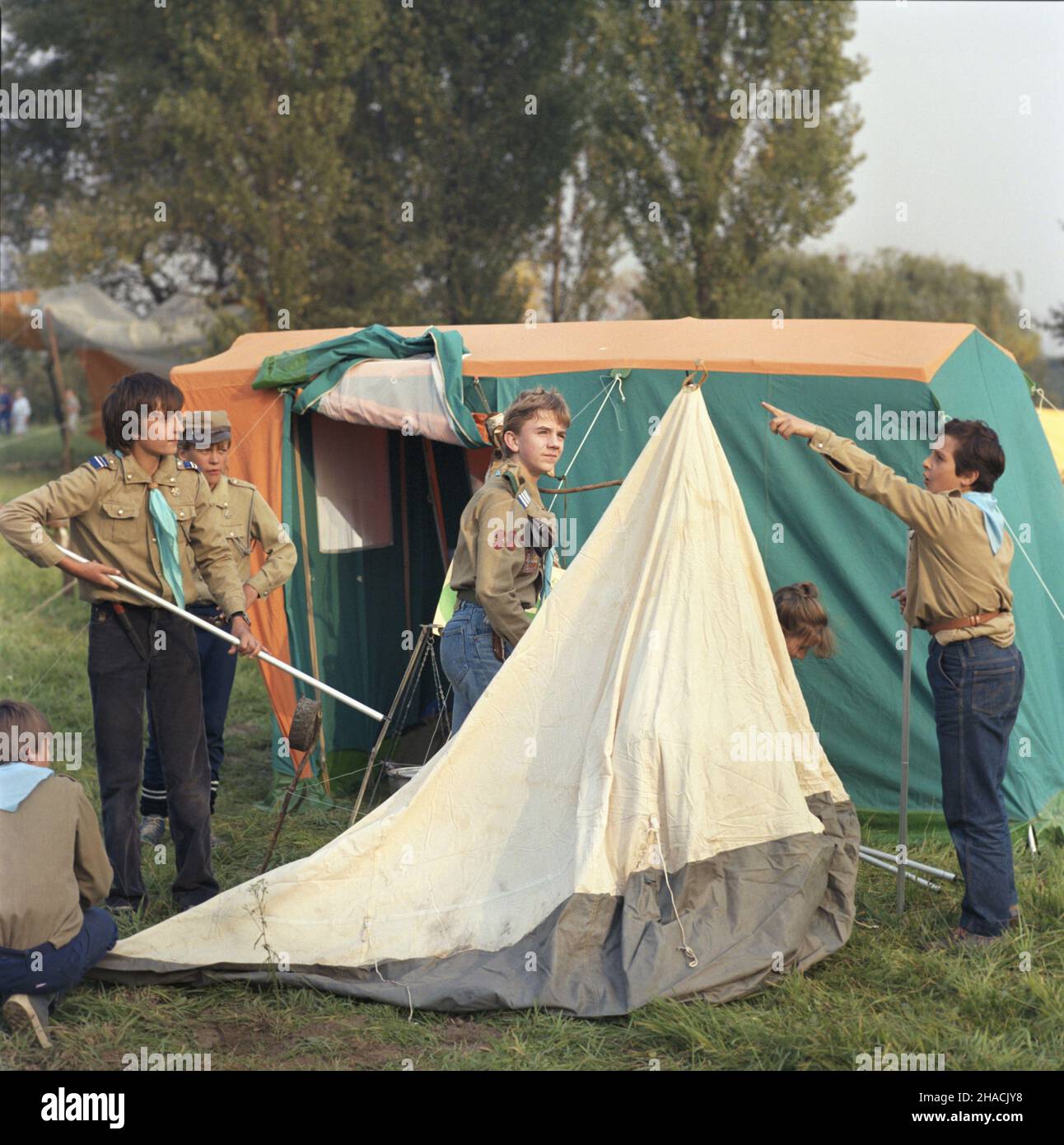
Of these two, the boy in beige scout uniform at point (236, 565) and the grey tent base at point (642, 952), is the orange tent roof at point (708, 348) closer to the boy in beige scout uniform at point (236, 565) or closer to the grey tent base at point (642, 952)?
the boy in beige scout uniform at point (236, 565)

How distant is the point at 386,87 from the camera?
20.1m

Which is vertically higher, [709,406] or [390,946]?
[709,406]

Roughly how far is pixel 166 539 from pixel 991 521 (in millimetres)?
2515

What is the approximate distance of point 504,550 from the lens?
4.07 meters

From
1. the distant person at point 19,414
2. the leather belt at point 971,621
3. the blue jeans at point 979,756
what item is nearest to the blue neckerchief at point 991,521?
the leather belt at point 971,621

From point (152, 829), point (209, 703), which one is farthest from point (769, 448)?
point (152, 829)

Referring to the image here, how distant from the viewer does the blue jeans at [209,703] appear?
17.0ft

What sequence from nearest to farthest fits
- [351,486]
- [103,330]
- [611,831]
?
[611,831] → [351,486] → [103,330]

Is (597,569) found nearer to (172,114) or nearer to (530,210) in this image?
(172,114)

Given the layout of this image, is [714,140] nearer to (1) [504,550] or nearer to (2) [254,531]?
(2) [254,531]

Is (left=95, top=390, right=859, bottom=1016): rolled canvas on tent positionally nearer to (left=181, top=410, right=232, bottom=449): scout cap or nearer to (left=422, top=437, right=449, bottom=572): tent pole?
(left=181, top=410, right=232, bottom=449): scout cap

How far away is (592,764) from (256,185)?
51.7 ft

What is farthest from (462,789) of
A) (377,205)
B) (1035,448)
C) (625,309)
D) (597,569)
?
(625,309)

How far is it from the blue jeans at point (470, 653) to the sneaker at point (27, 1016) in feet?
4.85
